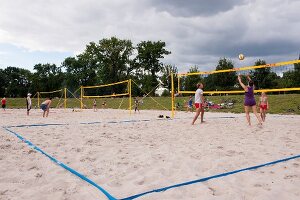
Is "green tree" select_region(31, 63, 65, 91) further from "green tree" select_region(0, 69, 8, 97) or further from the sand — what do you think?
the sand

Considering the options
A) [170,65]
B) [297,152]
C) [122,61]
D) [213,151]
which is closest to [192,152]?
[213,151]

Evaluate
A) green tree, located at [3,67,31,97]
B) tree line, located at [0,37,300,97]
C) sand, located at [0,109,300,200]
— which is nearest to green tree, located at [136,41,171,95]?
tree line, located at [0,37,300,97]

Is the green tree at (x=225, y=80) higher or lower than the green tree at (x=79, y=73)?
lower

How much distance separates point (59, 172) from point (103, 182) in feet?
2.10

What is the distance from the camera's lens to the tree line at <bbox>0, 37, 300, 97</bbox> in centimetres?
3397

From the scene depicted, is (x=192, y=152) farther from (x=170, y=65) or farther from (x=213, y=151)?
(x=170, y=65)

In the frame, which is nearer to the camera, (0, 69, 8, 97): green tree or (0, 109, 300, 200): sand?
(0, 109, 300, 200): sand

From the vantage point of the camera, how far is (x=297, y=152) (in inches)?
155

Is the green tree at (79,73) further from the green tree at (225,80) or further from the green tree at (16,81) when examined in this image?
the green tree at (225,80)

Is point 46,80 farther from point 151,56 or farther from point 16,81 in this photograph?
point 151,56

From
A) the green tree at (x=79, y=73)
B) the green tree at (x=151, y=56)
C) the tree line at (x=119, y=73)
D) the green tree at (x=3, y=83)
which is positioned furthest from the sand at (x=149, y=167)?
the green tree at (x=3, y=83)

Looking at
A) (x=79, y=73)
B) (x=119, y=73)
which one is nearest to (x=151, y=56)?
(x=119, y=73)

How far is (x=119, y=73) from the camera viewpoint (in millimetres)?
51094

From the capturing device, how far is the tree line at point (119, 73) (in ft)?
111
